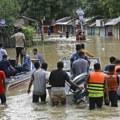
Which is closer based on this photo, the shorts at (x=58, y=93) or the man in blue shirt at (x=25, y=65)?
the shorts at (x=58, y=93)

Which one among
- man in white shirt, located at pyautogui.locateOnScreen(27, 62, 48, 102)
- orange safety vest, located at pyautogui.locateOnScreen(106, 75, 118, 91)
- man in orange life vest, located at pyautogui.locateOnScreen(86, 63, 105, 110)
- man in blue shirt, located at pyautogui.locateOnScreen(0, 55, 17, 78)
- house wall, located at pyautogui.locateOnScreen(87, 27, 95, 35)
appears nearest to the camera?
man in orange life vest, located at pyautogui.locateOnScreen(86, 63, 105, 110)

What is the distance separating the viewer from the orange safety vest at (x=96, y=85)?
11469 millimetres

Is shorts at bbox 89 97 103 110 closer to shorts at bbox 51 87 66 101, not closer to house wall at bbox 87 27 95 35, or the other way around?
shorts at bbox 51 87 66 101

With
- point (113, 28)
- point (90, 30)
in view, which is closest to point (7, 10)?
point (113, 28)

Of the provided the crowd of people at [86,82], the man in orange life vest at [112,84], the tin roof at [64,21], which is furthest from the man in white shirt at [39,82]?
the tin roof at [64,21]

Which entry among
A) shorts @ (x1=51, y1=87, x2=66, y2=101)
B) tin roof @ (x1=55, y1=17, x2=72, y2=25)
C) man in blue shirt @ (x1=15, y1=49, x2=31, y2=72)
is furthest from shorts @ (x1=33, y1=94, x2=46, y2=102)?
tin roof @ (x1=55, y1=17, x2=72, y2=25)

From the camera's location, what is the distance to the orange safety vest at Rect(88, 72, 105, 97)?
452 inches

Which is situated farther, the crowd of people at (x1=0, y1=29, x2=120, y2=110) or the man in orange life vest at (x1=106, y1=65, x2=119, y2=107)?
the man in orange life vest at (x1=106, y1=65, x2=119, y2=107)

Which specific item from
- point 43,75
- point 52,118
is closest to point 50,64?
point 43,75

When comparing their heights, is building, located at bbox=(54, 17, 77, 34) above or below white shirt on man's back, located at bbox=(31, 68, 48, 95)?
above

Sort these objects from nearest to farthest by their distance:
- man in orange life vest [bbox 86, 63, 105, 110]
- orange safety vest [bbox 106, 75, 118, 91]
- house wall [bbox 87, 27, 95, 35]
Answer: man in orange life vest [bbox 86, 63, 105, 110] → orange safety vest [bbox 106, 75, 118, 91] → house wall [bbox 87, 27, 95, 35]

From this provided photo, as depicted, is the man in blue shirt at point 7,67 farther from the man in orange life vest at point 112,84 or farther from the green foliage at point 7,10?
the green foliage at point 7,10

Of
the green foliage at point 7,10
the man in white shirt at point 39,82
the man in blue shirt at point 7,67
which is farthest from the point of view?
the green foliage at point 7,10

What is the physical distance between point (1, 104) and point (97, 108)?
2817 millimetres
